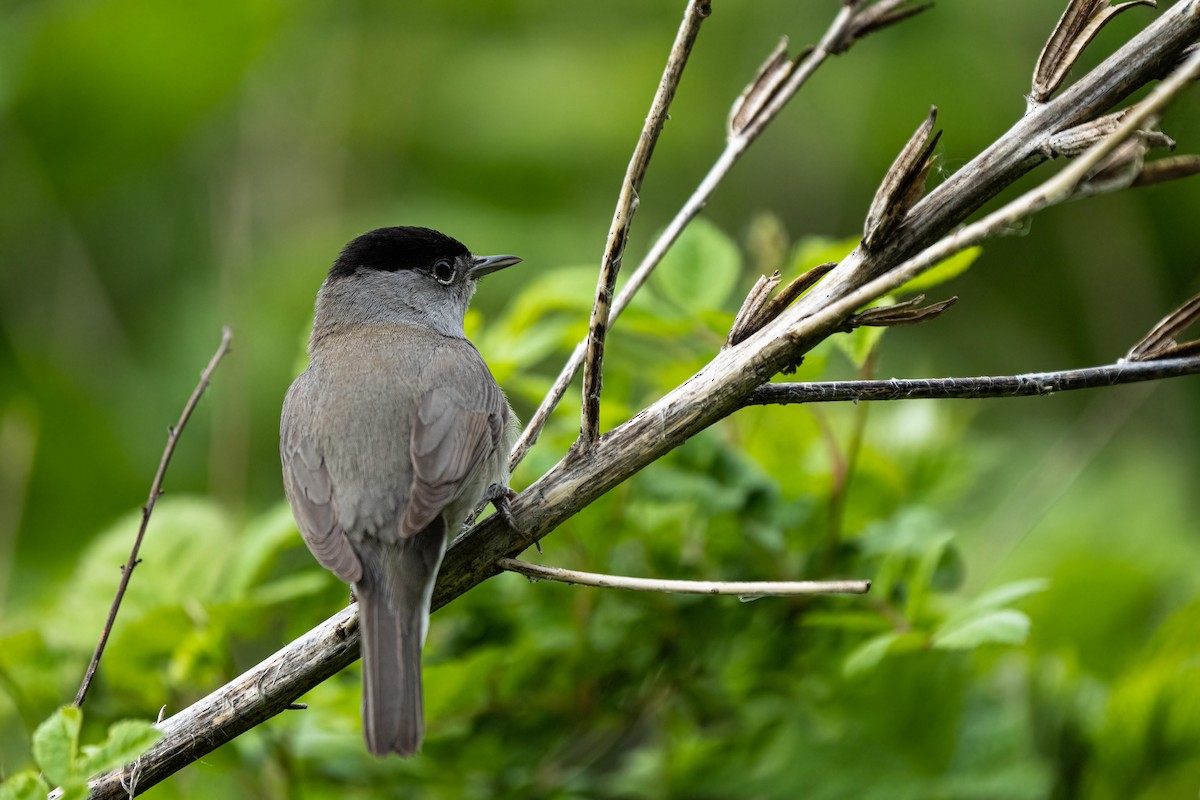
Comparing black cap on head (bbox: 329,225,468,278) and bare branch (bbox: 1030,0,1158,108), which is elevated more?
black cap on head (bbox: 329,225,468,278)

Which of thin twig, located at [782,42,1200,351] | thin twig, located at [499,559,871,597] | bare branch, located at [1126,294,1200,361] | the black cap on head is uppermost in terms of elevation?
the black cap on head

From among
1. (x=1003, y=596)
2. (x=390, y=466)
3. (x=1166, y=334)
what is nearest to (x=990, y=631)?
(x=1003, y=596)

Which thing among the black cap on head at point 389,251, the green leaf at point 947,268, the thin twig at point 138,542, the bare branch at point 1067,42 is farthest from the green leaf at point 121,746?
the black cap on head at point 389,251

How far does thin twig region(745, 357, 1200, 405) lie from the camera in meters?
2.08

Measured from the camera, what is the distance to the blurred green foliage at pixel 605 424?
2.99 m

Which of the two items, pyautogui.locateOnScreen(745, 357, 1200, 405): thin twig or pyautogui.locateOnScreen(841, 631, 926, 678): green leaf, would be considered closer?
pyautogui.locateOnScreen(745, 357, 1200, 405): thin twig

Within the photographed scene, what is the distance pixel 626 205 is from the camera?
7.11ft

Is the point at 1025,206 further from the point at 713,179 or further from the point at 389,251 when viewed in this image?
the point at 389,251

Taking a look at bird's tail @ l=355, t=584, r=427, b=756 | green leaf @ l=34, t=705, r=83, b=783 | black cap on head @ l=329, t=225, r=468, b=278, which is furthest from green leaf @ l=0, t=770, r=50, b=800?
black cap on head @ l=329, t=225, r=468, b=278

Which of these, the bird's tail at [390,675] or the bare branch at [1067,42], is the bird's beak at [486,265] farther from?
the bare branch at [1067,42]

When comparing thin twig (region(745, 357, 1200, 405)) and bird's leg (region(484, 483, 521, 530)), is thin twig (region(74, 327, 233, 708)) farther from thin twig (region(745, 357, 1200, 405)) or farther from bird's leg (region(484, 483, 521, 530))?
thin twig (region(745, 357, 1200, 405))

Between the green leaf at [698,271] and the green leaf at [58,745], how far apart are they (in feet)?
5.36

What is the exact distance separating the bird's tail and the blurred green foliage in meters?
0.27

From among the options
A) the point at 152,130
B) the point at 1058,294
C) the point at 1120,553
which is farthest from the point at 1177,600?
the point at 152,130
